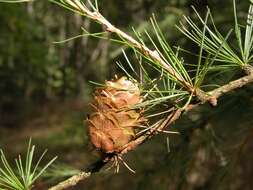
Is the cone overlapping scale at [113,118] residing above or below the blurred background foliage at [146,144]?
above

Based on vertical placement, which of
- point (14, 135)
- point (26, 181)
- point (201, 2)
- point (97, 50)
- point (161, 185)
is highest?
point (201, 2)

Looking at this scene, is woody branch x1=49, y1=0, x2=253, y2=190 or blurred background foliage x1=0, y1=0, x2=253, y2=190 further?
blurred background foliage x1=0, y1=0, x2=253, y2=190

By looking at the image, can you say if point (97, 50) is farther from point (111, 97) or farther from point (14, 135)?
point (111, 97)

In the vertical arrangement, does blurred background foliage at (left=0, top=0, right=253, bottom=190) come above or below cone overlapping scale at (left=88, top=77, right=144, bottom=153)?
below

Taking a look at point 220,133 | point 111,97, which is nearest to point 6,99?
point 220,133

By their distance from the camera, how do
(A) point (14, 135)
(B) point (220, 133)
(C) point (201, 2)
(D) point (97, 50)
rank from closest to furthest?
(C) point (201, 2)
(B) point (220, 133)
(A) point (14, 135)
(D) point (97, 50)

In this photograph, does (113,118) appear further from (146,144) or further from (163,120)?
(146,144)
